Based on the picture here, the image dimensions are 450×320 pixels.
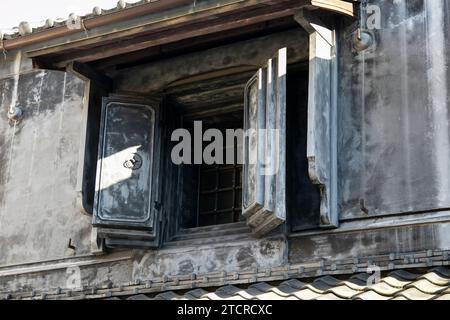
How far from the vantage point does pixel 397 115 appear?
9984 millimetres

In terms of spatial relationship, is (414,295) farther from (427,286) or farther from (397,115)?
(397,115)

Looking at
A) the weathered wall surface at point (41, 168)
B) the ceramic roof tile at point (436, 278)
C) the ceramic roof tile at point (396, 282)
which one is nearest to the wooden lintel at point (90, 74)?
the weathered wall surface at point (41, 168)

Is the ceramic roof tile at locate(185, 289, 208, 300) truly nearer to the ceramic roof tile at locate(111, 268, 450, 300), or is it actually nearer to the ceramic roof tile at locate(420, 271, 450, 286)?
the ceramic roof tile at locate(111, 268, 450, 300)

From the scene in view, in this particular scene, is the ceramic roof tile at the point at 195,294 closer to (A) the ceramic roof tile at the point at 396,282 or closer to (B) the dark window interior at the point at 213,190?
(A) the ceramic roof tile at the point at 396,282

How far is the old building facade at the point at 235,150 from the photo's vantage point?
973 centimetres

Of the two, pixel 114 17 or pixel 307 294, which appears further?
pixel 114 17

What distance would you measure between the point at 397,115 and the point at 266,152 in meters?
1.34

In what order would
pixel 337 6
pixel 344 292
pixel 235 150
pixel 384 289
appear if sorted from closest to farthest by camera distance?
1. pixel 384 289
2. pixel 344 292
3. pixel 337 6
4. pixel 235 150

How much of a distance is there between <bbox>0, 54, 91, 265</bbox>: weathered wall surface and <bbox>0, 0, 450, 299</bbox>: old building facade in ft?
0.08

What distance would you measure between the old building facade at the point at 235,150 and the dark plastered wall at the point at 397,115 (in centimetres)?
1

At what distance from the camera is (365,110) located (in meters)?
10.2

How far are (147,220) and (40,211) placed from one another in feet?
6.31

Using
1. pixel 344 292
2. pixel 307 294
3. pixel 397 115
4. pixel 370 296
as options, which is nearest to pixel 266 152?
pixel 397 115
